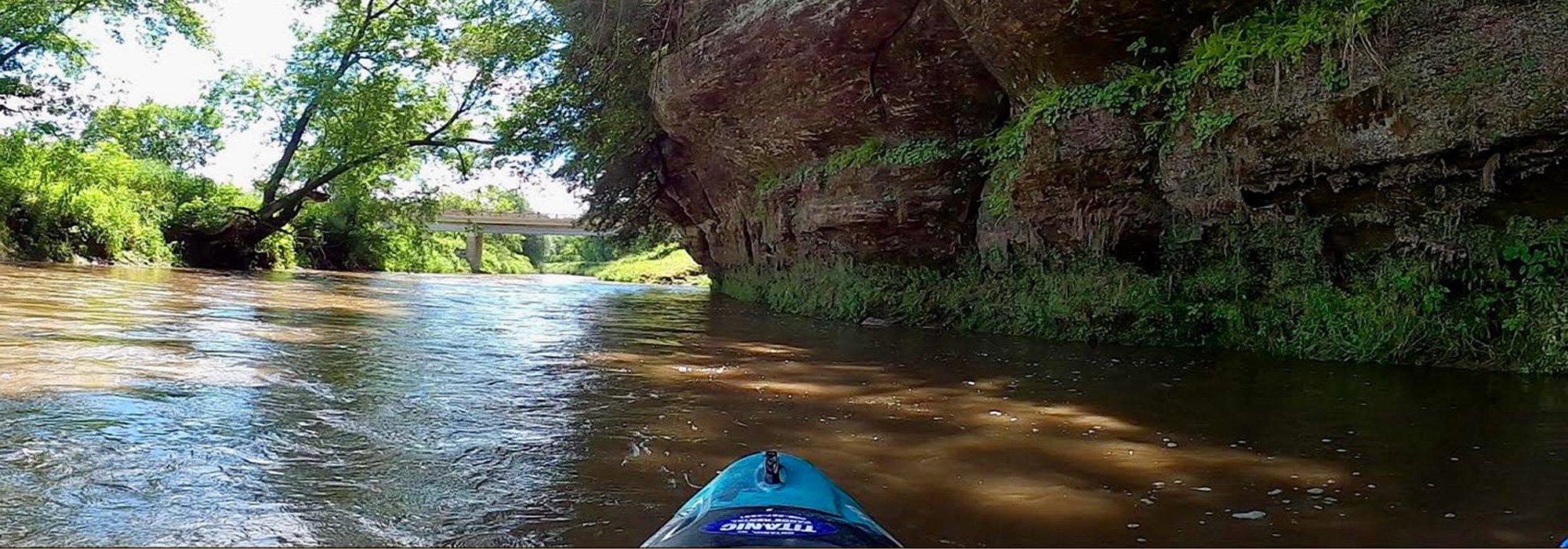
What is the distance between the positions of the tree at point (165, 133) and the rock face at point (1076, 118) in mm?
20739

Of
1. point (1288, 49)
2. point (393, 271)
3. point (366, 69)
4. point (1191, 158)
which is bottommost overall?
point (393, 271)

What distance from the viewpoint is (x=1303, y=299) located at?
7605 millimetres

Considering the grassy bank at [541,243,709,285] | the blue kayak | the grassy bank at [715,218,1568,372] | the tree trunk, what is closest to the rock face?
the grassy bank at [715,218,1568,372]

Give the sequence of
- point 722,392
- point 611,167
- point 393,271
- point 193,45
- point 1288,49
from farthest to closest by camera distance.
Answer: point 393,271 → point 193,45 → point 611,167 → point 1288,49 → point 722,392

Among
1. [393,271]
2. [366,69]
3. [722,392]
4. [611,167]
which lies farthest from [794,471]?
[393,271]

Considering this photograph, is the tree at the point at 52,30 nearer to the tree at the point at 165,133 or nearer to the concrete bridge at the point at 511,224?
the tree at the point at 165,133

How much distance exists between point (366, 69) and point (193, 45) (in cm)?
379

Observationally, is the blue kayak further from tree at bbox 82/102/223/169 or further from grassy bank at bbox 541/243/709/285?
grassy bank at bbox 541/243/709/285

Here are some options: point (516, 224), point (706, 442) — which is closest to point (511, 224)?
point (516, 224)

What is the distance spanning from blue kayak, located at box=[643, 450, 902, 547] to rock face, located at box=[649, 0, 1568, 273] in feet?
19.5

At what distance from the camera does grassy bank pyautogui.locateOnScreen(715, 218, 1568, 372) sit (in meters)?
6.38

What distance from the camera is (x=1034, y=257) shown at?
963 cm

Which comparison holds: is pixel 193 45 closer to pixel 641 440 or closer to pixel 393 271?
pixel 393 271

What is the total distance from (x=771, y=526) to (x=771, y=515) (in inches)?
2.7
